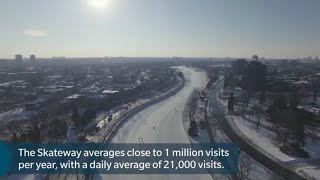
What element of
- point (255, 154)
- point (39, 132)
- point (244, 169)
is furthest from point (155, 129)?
point (244, 169)

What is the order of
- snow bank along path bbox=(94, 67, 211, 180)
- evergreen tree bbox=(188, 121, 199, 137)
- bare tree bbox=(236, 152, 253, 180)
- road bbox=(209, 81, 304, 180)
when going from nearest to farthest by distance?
1. bare tree bbox=(236, 152, 253, 180)
2. snow bank along path bbox=(94, 67, 211, 180)
3. road bbox=(209, 81, 304, 180)
4. evergreen tree bbox=(188, 121, 199, 137)

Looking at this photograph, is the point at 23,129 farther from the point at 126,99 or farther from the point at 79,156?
the point at 126,99

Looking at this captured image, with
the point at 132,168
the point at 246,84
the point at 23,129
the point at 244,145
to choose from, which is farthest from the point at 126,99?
the point at 132,168

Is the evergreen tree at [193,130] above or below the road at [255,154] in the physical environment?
above

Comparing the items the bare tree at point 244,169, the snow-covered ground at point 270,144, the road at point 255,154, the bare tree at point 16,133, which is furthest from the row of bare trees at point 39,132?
the snow-covered ground at point 270,144

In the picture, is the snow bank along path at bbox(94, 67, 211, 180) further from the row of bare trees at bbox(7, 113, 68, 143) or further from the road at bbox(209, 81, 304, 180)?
the row of bare trees at bbox(7, 113, 68, 143)

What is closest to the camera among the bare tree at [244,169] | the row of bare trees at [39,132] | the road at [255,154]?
the bare tree at [244,169]

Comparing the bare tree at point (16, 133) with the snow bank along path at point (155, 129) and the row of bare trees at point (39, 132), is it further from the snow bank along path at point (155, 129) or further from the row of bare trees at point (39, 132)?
the snow bank along path at point (155, 129)

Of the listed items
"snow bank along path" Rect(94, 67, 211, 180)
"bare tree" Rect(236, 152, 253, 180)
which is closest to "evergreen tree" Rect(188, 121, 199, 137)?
"snow bank along path" Rect(94, 67, 211, 180)

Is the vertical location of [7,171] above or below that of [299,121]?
below

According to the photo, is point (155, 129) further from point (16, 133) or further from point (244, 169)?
point (244, 169)

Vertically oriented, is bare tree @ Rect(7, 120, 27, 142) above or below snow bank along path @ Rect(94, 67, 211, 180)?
above
